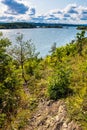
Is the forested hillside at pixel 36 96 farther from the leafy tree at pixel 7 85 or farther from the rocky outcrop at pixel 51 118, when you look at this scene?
the rocky outcrop at pixel 51 118

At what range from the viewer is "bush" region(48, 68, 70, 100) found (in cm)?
1700

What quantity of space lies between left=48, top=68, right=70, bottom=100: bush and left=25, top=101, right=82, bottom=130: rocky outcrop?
2.09 feet

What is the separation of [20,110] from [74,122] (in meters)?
5.70

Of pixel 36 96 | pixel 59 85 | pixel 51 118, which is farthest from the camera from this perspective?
pixel 36 96

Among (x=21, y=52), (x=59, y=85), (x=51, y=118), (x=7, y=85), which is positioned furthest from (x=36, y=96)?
(x=21, y=52)

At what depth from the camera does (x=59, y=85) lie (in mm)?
17203

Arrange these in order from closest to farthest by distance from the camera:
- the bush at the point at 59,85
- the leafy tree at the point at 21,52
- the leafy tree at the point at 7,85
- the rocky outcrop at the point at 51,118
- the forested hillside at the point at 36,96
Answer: the rocky outcrop at the point at 51,118, the forested hillside at the point at 36,96, the bush at the point at 59,85, the leafy tree at the point at 7,85, the leafy tree at the point at 21,52

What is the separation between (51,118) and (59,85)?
305 cm

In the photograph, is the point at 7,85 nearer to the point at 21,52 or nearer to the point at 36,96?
the point at 36,96

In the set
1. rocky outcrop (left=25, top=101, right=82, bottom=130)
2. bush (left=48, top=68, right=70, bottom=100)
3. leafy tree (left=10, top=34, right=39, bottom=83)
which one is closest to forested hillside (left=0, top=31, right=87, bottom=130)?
bush (left=48, top=68, right=70, bottom=100)

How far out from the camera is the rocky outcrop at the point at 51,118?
13.3 m

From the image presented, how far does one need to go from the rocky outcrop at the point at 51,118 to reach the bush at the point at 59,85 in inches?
25.1

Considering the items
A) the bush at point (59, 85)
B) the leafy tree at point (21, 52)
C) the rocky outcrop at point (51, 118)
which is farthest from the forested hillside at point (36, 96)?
the leafy tree at point (21, 52)

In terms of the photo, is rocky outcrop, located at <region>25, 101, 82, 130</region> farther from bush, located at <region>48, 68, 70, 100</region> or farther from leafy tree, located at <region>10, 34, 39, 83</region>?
leafy tree, located at <region>10, 34, 39, 83</region>
